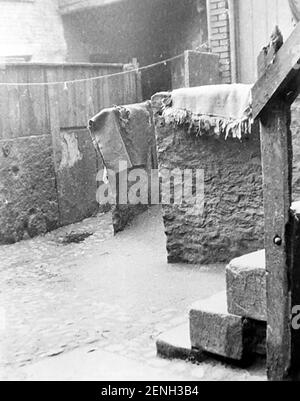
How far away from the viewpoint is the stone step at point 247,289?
11.1 feet

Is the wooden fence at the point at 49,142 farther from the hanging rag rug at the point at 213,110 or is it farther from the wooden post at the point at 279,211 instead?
the wooden post at the point at 279,211

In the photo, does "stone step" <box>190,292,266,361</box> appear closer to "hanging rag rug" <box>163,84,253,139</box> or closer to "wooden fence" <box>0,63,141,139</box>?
"hanging rag rug" <box>163,84,253,139</box>

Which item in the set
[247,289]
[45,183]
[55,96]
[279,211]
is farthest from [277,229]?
[55,96]

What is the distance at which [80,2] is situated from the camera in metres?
11.5

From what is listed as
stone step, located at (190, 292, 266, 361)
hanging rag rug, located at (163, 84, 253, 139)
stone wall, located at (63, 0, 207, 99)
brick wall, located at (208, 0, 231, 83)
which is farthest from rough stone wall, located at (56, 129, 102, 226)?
stone step, located at (190, 292, 266, 361)

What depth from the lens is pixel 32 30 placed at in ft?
37.4

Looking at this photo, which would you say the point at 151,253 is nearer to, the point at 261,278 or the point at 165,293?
the point at 165,293

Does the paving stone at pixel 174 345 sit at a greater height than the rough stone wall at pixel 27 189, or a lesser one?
lesser

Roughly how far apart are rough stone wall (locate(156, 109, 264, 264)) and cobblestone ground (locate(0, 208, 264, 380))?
215 millimetres

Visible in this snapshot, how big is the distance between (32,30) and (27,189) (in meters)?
4.77

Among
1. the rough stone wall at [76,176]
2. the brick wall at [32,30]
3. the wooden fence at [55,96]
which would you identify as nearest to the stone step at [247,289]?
the wooden fence at [55,96]

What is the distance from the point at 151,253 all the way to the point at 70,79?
3.06 meters

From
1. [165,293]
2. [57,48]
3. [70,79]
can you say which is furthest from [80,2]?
[165,293]

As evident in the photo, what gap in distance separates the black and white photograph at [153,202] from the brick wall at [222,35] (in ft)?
0.07
